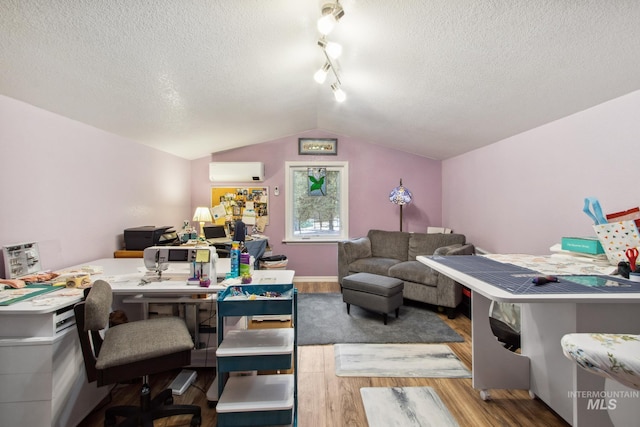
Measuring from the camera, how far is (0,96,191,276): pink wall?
1883 millimetres

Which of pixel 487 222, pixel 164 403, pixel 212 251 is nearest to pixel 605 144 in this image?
pixel 487 222

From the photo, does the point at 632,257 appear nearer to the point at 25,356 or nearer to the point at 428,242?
the point at 428,242

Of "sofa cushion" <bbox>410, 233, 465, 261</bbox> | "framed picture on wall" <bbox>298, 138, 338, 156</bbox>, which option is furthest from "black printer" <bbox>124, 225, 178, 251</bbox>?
"sofa cushion" <bbox>410, 233, 465, 261</bbox>

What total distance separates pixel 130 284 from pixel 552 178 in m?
3.28

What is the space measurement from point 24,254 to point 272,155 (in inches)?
129

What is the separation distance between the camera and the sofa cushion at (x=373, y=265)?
3.76m

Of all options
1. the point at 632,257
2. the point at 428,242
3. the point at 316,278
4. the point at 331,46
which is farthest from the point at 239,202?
the point at 632,257

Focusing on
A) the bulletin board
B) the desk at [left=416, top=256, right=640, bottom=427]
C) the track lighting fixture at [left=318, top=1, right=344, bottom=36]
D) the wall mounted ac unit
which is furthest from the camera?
the bulletin board

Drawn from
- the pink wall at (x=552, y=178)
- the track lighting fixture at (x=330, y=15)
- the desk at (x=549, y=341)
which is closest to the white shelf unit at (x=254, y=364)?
the desk at (x=549, y=341)

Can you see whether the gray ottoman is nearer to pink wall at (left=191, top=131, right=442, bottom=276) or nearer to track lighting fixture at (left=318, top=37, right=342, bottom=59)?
pink wall at (left=191, top=131, right=442, bottom=276)

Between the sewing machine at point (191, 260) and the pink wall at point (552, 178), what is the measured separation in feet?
8.73

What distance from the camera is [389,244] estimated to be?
4270mm

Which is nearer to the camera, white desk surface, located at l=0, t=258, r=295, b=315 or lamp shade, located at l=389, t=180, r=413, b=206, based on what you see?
white desk surface, located at l=0, t=258, r=295, b=315

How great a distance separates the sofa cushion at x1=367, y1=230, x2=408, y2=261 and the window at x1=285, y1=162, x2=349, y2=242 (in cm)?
56
